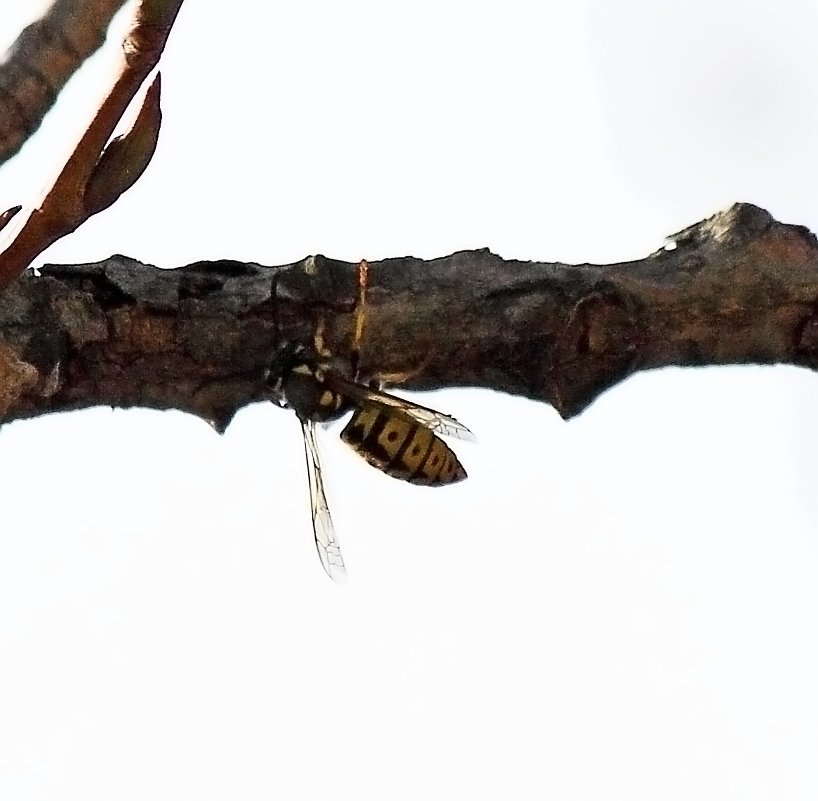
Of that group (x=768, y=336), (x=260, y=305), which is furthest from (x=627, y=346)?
(x=260, y=305)

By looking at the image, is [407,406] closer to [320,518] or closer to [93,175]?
[320,518]

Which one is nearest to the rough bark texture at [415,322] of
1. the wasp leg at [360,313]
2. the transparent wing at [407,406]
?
the wasp leg at [360,313]

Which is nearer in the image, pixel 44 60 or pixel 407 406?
pixel 44 60

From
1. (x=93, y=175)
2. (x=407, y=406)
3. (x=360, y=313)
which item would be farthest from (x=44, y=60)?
(x=407, y=406)

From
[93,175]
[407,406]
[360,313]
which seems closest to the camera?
[93,175]

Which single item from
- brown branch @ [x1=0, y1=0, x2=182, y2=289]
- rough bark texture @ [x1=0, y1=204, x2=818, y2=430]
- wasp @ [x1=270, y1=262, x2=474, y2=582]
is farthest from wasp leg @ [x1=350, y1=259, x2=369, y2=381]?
brown branch @ [x1=0, y1=0, x2=182, y2=289]

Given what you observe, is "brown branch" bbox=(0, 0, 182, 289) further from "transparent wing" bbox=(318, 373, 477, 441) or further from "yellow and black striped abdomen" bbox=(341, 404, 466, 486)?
"yellow and black striped abdomen" bbox=(341, 404, 466, 486)
